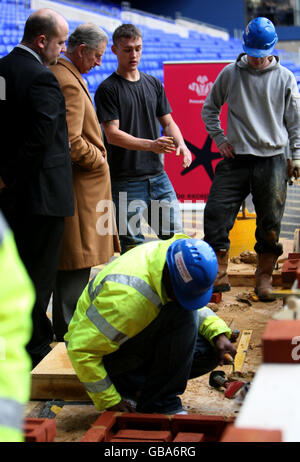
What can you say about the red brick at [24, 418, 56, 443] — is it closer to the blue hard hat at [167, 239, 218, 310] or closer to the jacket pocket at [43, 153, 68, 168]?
the blue hard hat at [167, 239, 218, 310]

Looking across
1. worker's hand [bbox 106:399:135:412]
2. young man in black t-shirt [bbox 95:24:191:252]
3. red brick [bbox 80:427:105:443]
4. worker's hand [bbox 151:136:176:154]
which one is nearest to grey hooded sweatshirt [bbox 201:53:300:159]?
young man in black t-shirt [bbox 95:24:191:252]

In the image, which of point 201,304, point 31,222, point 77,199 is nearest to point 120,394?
point 201,304

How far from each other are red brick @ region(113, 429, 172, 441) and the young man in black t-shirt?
245 centimetres

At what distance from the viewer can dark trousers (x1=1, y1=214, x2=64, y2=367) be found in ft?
12.7

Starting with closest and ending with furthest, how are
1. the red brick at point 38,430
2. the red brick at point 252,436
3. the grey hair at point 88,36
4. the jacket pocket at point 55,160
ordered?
the red brick at point 252,436 < the red brick at point 38,430 < the jacket pocket at point 55,160 < the grey hair at point 88,36

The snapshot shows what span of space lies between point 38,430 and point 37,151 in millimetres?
1765

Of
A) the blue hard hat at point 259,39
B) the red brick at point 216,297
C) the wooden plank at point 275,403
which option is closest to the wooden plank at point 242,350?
the red brick at point 216,297

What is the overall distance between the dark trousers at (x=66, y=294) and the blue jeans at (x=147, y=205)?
3.06 feet

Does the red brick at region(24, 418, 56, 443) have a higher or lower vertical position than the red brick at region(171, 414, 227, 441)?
higher

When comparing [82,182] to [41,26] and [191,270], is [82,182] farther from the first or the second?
[191,270]

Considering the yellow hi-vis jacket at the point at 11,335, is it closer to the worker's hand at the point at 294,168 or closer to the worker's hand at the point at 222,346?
the worker's hand at the point at 222,346

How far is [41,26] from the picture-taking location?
378cm

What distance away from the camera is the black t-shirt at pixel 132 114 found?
5.19 meters

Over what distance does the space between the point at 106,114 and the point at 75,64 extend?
802mm
